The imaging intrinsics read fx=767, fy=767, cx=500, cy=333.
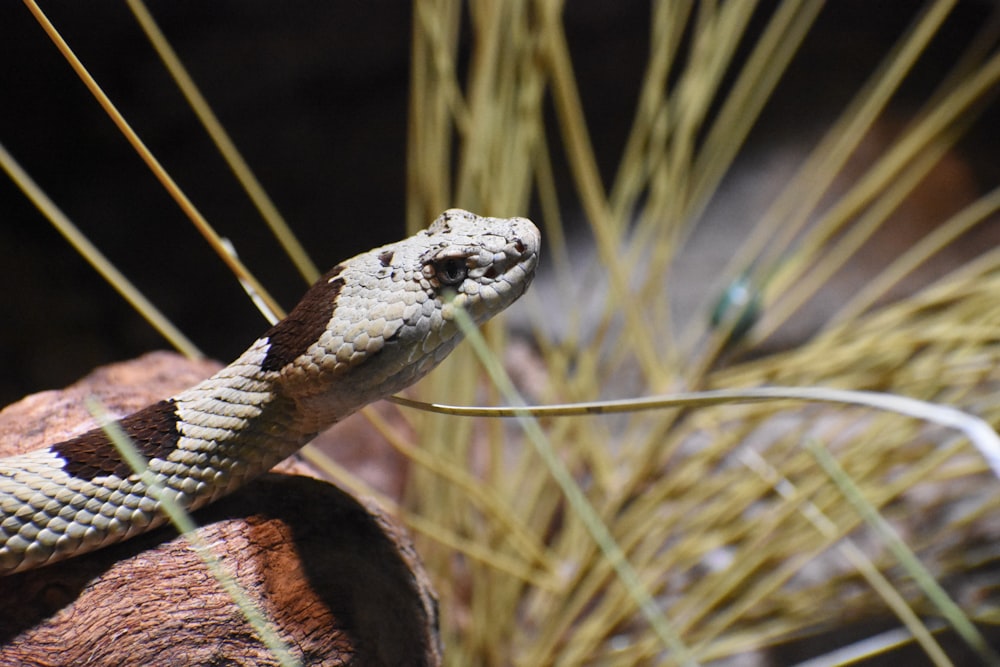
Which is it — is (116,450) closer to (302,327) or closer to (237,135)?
(302,327)

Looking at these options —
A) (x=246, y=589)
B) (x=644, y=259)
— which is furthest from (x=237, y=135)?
(x=246, y=589)

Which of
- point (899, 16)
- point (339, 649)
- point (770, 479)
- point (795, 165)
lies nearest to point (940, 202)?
point (795, 165)

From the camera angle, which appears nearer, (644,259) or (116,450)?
(116,450)

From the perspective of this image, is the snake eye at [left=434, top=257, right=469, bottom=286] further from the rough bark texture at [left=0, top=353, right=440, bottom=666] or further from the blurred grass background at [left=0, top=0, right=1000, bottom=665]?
the blurred grass background at [left=0, top=0, right=1000, bottom=665]

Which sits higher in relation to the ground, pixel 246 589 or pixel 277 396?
pixel 277 396

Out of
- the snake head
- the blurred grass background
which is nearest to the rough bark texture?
the snake head

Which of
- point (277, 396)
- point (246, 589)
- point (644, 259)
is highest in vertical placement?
A: point (644, 259)
